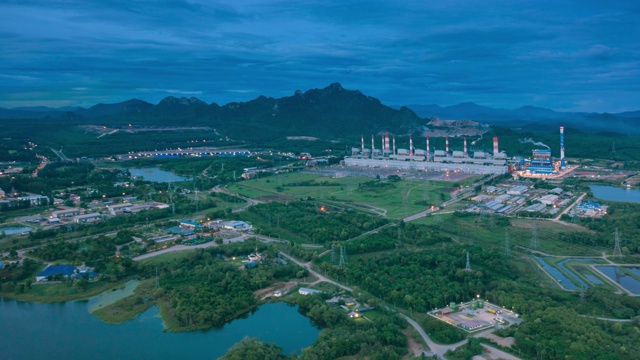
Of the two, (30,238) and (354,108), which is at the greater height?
(354,108)

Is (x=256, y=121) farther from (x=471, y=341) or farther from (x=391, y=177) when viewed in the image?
(x=471, y=341)

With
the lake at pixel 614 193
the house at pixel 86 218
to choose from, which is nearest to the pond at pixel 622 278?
the lake at pixel 614 193

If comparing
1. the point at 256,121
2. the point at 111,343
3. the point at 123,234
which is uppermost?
the point at 256,121

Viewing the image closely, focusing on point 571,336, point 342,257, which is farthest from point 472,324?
point 342,257

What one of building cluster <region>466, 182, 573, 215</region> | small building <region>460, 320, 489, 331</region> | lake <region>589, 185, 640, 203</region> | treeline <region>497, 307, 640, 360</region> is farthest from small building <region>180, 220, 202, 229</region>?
lake <region>589, 185, 640, 203</region>

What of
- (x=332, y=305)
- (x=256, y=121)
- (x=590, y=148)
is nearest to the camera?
(x=332, y=305)

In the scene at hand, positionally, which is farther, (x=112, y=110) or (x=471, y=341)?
(x=112, y=110)

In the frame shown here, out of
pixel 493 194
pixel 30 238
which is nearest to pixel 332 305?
pixel 30 238

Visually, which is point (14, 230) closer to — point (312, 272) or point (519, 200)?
point (312, 272)

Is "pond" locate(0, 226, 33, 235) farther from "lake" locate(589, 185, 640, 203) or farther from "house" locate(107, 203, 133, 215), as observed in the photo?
"lake" locate(589, 185, 640, 203)
